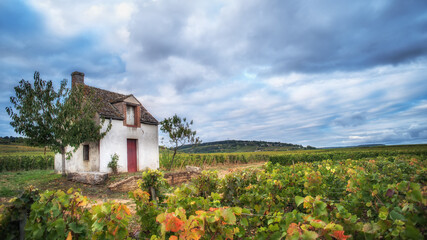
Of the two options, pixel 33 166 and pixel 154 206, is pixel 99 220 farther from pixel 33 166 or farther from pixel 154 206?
pixel 33 166

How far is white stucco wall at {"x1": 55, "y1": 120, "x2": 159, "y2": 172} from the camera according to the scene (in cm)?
1401

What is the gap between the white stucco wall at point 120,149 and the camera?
46.0 feet

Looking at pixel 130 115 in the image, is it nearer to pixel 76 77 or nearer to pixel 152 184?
pixel 76 77

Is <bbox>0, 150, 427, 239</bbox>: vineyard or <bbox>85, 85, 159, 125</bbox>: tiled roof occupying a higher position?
<bbox>85, 85, 159, 125</bbox>: tiled roof

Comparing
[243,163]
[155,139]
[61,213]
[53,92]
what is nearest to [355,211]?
[61,213]

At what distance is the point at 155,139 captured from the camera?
1761 centimetres

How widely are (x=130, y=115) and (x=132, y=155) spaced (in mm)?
2892

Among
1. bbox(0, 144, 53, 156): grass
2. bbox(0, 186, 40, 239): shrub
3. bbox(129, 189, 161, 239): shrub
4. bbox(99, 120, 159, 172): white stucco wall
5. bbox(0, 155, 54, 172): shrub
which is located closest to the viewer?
bbox(0, 186, 40, 239): shrub

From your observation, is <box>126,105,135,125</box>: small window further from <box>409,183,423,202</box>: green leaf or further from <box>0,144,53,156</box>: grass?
<box>0,144,53,156</box>: grass

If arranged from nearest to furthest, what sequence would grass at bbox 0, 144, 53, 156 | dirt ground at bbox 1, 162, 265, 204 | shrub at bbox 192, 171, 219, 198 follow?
shrub at bbox 192, 171, 219, 198 → dirt ground at bbox 1, 162, 265, 204 → grass at bbox 0, 144, 53, 156

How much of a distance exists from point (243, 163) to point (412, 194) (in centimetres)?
2889

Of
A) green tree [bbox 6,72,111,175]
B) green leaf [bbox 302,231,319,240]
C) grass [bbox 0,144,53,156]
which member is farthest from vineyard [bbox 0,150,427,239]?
grass [bbox 0,144,53,156]

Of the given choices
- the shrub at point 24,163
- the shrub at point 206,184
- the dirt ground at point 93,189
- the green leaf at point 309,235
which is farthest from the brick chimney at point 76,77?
the green leaf at point 309,235

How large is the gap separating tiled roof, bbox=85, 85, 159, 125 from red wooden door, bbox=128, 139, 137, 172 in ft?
5.83
